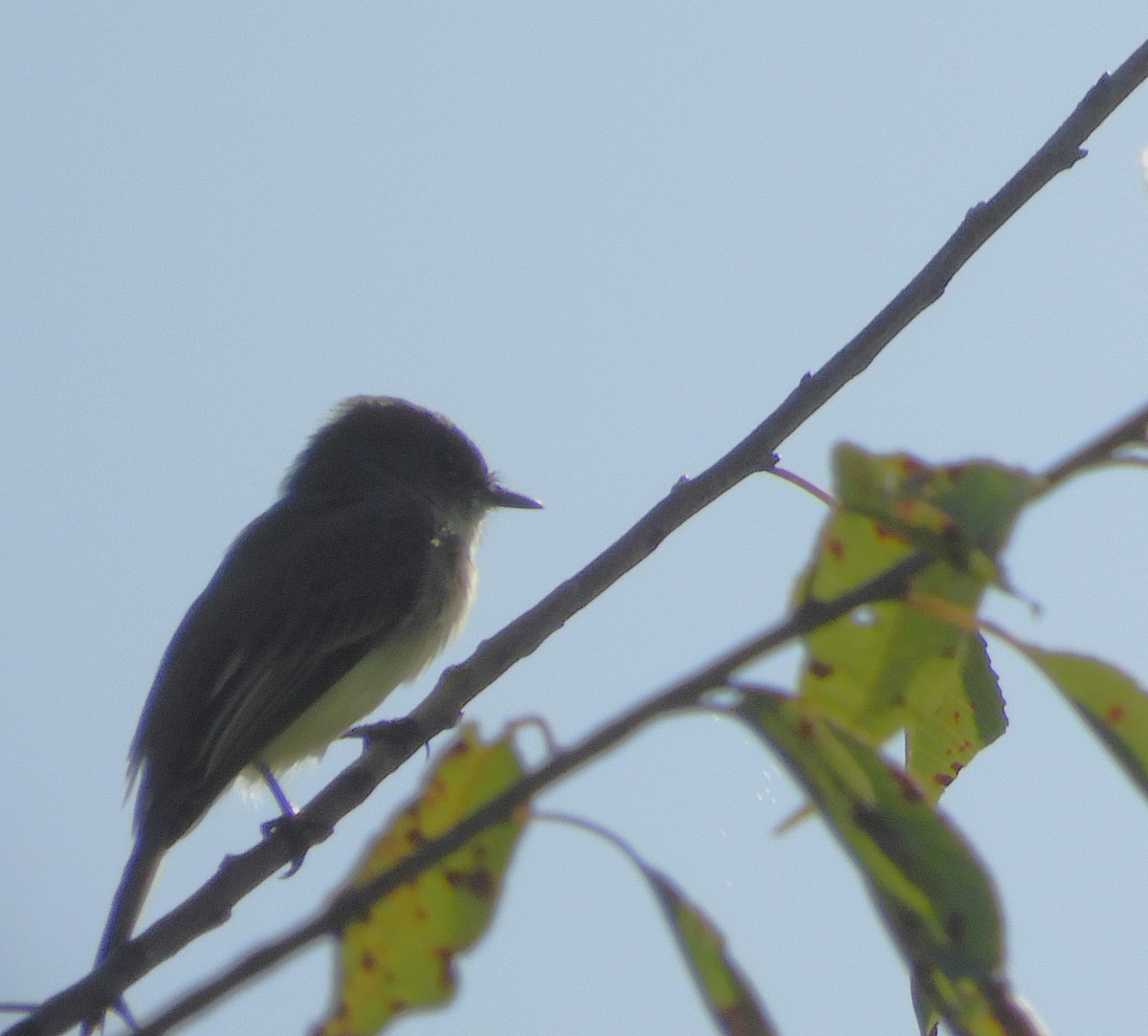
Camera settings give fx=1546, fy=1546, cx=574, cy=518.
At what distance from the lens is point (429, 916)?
1.45 m

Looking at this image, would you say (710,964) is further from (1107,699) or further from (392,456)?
(392,456)

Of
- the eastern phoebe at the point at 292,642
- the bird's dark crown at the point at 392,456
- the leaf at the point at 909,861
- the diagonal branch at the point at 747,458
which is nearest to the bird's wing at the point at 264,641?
the eastern phoebe at the point at 292,642

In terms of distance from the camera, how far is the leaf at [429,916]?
1.42 meters

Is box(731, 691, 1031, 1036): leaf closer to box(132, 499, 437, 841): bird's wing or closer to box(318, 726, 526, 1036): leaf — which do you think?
box(318, 726, 526, 1036): leaf

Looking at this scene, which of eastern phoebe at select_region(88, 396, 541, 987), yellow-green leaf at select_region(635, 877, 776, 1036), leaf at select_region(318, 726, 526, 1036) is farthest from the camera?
eastern phoebe at select_region(88, 396, 541, 987)

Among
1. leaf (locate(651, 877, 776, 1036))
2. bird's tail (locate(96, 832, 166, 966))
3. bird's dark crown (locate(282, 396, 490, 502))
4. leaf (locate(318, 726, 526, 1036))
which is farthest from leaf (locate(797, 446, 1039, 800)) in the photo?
bird's dark crown (locate(282, 396, 490, 502))

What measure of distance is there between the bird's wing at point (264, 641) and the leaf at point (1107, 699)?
3580mm

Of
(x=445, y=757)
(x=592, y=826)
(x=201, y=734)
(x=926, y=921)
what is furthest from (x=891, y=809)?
(x=201, y=734)

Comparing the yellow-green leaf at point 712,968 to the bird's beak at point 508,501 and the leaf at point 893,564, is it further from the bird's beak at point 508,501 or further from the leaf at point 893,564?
the bird's beak at point 508,501

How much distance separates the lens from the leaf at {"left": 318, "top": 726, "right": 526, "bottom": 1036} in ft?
4.67

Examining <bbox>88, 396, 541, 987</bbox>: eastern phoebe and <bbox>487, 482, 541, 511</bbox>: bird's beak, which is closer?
<bbox>88, 396, 541, 987</bbox>: eastern phoebe

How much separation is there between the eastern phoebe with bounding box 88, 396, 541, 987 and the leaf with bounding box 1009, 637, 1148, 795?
10.1 ft

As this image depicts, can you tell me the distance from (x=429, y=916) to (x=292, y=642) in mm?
3472

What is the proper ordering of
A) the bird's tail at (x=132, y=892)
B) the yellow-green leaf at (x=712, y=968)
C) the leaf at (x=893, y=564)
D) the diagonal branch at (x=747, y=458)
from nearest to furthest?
the leaf at (x=893, y=564) → the yellow-green leaf at (x=712, y=968) → the diagonal branch at (x=747, y=458) → the bird's tail at (x=132, y=892)
